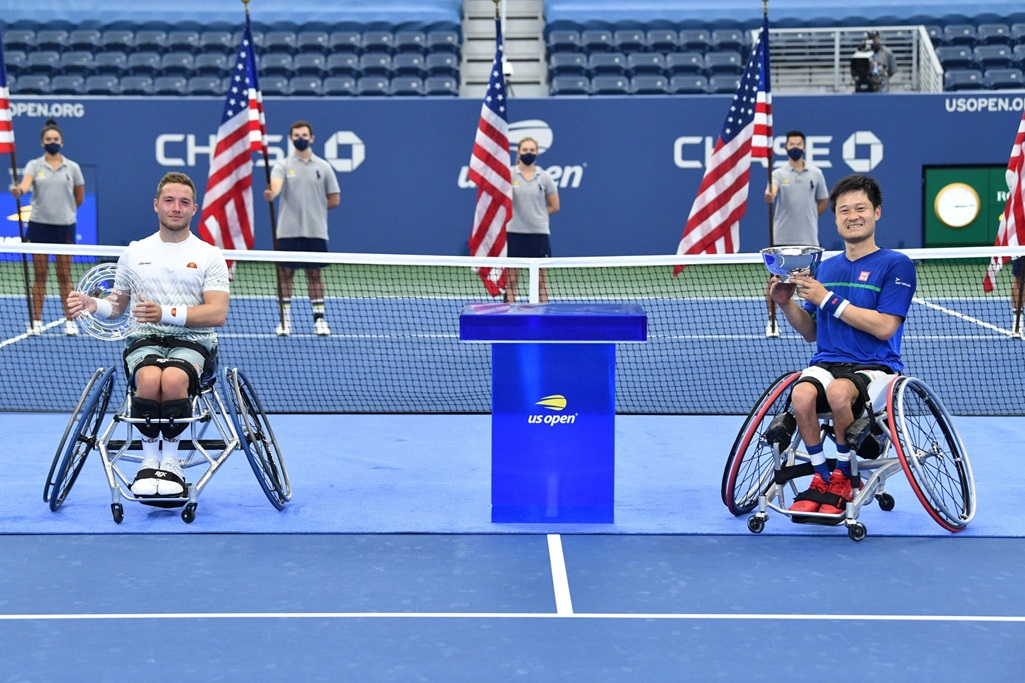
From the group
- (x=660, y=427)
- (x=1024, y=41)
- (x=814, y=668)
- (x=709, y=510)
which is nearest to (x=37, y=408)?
(x=660, y=427)

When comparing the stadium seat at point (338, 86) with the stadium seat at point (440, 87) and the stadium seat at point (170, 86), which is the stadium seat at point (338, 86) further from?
the stadium seat at point (170, 86)

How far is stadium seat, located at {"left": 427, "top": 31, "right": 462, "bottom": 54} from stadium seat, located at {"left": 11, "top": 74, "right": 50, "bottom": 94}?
17.6 feet

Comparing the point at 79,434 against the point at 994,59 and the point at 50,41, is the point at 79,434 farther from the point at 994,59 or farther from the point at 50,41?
the point at 994,59

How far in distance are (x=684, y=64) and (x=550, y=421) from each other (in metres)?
14.2

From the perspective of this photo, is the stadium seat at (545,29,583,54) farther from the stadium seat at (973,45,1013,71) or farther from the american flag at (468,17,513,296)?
the american flag at (468,17,513,296)

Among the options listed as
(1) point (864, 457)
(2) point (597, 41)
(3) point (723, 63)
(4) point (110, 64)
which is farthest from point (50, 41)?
(1) point (864, 457)

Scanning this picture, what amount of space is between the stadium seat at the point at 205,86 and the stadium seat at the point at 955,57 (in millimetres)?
9893

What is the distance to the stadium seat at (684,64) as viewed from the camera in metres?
19.3

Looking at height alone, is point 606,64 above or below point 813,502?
above

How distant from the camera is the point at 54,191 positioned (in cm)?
1231

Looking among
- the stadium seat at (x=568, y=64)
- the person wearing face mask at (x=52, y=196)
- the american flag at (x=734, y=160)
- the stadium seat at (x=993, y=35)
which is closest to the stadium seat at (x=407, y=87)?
the stadium seat at (x=568, y=64)

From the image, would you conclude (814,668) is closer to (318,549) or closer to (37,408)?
(318,549)

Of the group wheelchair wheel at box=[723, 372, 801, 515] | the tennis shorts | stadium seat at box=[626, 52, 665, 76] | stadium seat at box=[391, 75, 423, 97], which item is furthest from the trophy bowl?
stadium seat at box=[626, 52, 665, 76]

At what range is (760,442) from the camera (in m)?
5.93
